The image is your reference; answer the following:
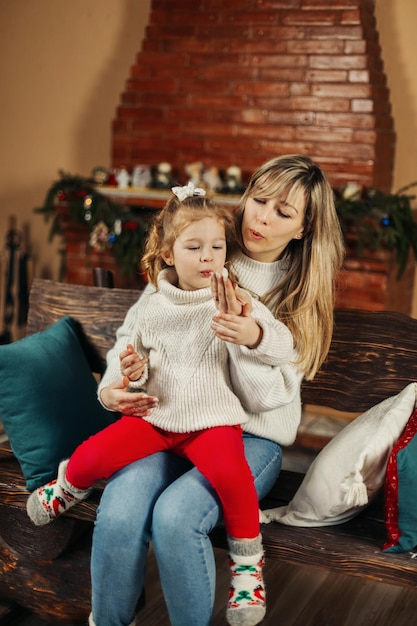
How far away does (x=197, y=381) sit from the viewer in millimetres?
1788

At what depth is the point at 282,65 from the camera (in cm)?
406

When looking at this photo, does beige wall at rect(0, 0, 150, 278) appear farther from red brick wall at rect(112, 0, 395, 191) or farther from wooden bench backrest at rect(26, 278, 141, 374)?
wooden bench backrest at rect(26, 278, 141, 374)

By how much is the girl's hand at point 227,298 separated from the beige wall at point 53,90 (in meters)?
3.46

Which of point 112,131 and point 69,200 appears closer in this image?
point 69,200

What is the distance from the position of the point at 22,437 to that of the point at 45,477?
11 cm

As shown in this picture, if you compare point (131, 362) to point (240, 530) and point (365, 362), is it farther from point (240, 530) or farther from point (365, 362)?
point (365, 362)

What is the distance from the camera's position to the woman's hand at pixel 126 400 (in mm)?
1741

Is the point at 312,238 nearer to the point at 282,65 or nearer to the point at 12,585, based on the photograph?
the point at 12,585

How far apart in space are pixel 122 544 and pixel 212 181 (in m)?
2.72

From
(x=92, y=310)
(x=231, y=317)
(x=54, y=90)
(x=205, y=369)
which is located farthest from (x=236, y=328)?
(x=54, y=90)

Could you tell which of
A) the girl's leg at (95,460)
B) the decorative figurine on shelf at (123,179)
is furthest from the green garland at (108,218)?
the girl's leg at (95,460)

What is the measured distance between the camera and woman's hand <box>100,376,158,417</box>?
68.6 inches

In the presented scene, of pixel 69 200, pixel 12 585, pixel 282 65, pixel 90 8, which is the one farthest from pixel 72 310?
pixel 90 8

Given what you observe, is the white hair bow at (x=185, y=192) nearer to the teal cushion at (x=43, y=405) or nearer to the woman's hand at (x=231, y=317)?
the woman's hand at (x=231, y=317)
